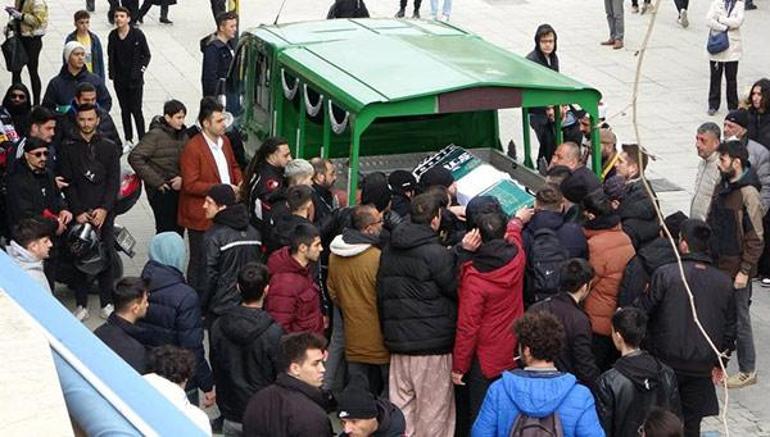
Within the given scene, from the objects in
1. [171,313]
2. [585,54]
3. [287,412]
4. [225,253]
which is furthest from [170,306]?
Answer: [585,54]

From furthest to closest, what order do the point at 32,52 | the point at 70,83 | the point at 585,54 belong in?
the point at 585,54 → the point at 32,52 → the point at 70,83

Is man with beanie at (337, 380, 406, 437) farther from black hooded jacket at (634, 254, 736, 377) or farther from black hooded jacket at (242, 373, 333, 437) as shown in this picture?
black hooded jacket at (634, 254, 736, 377)

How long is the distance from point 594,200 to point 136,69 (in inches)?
295

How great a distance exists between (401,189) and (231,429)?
2006 mm

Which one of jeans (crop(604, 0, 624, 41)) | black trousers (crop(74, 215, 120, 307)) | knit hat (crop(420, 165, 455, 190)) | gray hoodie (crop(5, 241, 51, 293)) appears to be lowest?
jeans (crop(604, 0, 624, 41))

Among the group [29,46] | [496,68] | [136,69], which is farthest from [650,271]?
[29,46]

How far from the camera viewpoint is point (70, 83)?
12.4 metres

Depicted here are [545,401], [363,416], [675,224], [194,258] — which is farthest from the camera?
[194,258]

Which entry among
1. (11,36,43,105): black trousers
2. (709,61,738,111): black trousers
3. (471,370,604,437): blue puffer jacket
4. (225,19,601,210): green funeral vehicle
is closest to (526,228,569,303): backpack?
(225,19,601,210): green funeral vehicle

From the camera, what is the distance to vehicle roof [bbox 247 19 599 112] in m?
9.16

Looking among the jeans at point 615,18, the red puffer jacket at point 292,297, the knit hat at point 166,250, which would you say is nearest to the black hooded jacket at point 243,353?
the red puffer jacket at point 292,297

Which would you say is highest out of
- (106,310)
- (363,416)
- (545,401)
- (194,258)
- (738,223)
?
(363,416)

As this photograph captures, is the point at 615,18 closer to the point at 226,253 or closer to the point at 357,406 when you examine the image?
the point at 226,253

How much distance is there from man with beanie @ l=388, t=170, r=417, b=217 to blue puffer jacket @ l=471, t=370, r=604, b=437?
2588 millimetres
